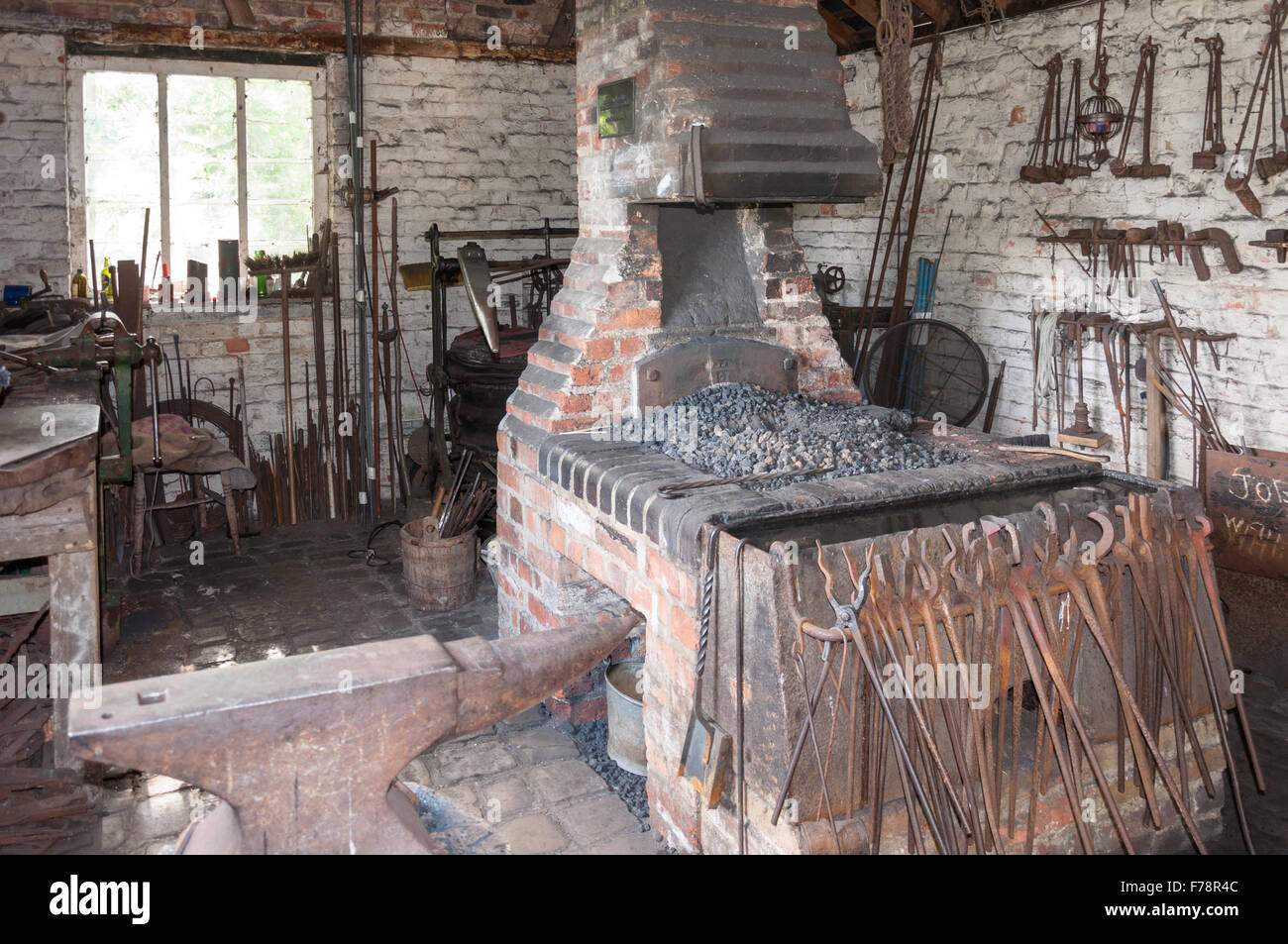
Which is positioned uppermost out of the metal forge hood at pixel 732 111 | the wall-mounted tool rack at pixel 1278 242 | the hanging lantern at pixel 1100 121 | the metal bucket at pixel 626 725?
the hanging lantern at pixel 1100 121

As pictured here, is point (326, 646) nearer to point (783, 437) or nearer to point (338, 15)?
point (783, 437)

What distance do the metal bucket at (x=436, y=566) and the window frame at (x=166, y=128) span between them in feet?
8.53

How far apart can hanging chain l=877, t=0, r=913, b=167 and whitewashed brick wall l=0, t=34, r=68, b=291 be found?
460cm

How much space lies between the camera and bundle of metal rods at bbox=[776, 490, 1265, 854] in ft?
9.08

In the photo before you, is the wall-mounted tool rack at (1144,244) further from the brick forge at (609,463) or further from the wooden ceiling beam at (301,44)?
the wooden ceiling beam at (301,44)

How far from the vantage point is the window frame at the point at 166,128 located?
6.40m

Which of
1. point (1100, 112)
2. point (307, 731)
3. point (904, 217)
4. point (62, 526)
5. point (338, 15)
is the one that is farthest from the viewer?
point (904, 217)

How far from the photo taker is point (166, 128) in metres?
6.73

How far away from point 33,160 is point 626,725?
16.2 feet

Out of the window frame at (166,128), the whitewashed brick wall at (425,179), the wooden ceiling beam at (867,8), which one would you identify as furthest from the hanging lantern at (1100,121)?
the window frame at (166,128)

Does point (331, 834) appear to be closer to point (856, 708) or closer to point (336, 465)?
point (856, 708)

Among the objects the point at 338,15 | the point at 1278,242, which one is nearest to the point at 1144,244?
the point at 1278,242

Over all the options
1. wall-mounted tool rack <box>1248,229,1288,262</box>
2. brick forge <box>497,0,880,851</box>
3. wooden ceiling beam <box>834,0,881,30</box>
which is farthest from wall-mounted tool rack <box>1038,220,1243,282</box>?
brick forge <box>497,0,880,851</box>

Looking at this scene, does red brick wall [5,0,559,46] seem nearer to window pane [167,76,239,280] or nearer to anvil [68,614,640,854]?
window pane [167,76,239,280]
